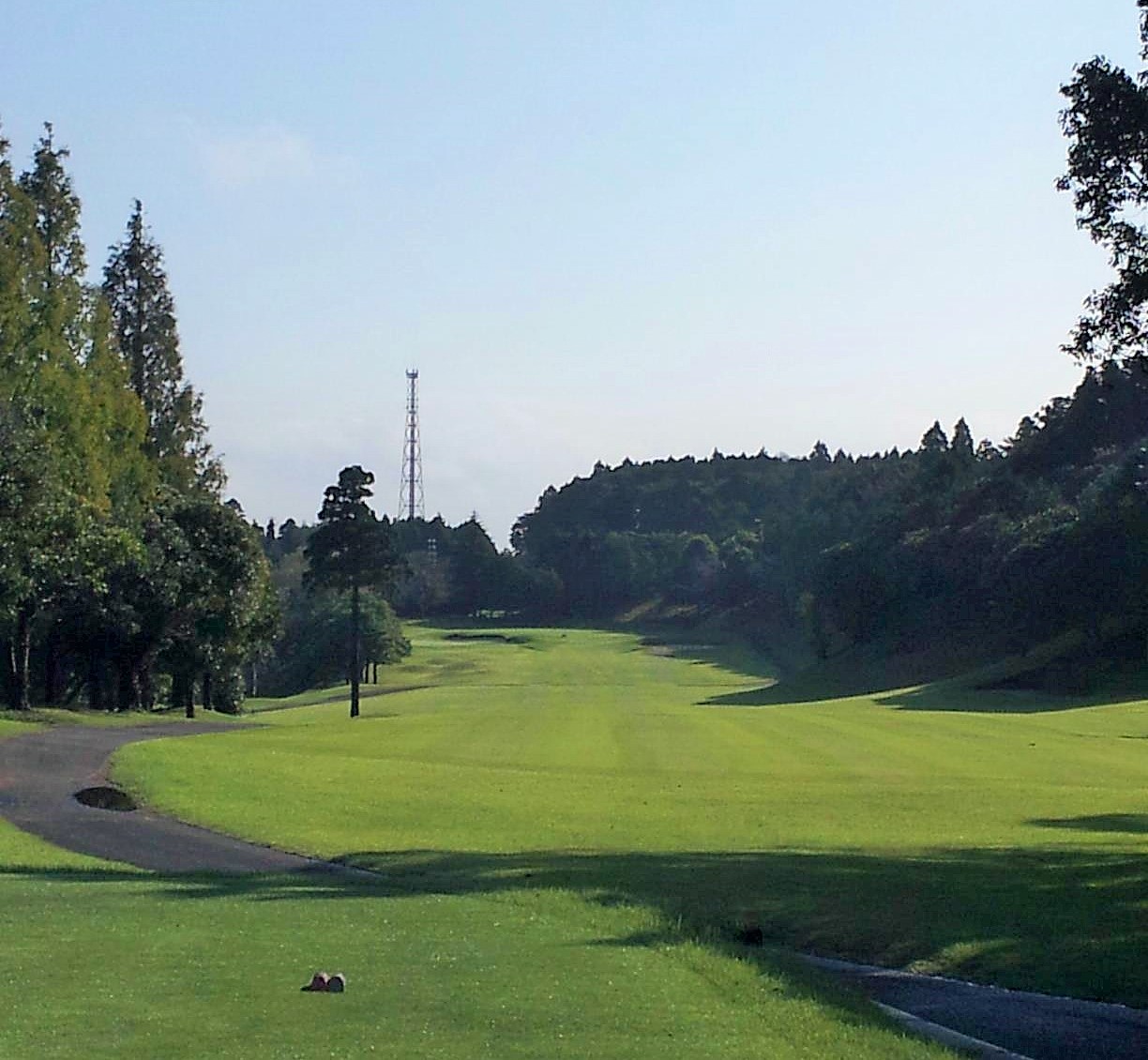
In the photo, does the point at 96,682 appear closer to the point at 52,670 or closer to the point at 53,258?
the point at 52,670

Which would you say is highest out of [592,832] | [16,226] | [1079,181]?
[16,226]

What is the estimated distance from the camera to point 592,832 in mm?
28359

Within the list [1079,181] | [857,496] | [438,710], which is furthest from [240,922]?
[857,496]

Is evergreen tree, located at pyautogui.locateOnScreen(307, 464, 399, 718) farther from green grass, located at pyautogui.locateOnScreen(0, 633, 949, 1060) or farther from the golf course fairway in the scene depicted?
green grass, located at pyautogui.locateOnScreen(0, 633, 949, 1060)

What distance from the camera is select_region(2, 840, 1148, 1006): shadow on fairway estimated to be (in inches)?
649

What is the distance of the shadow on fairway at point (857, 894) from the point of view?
649 inches

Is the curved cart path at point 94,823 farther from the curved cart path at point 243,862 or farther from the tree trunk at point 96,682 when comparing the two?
the tree trunk at point 96,682

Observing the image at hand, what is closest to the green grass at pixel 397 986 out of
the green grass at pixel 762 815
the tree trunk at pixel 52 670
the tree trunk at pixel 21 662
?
the green grass at pixel 762 815

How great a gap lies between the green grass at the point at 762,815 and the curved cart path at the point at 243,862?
2.37ft

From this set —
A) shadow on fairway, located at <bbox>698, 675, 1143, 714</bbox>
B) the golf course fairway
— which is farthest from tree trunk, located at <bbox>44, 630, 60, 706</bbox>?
shadow on fairway, located at <bbox>698, 675, 1143, 714</bbox>

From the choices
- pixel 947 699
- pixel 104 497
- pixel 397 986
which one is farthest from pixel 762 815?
pixel 947 699

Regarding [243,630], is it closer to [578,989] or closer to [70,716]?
[70,716]

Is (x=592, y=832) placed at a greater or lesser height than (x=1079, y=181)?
lesser

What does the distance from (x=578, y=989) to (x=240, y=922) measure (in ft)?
17.1
